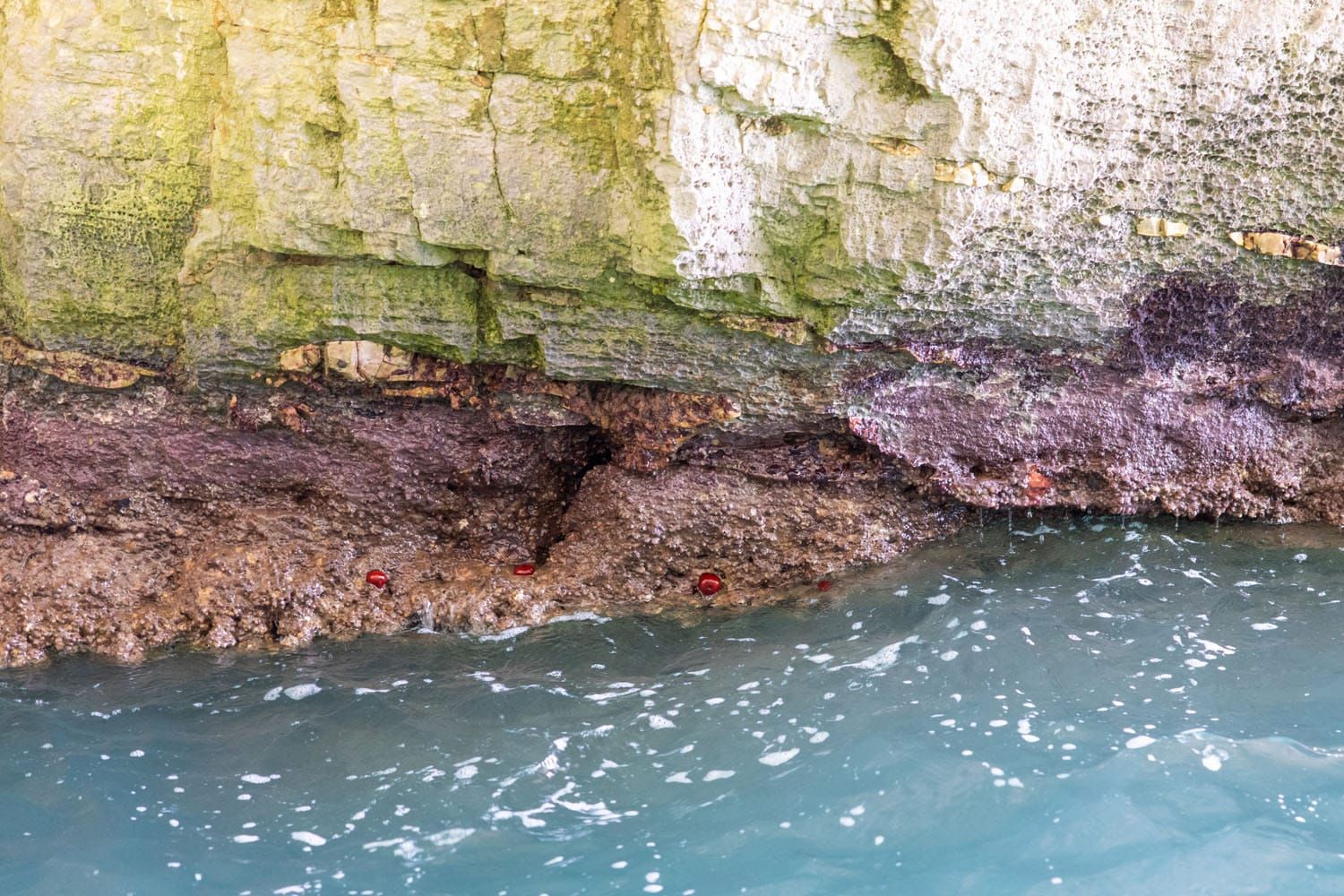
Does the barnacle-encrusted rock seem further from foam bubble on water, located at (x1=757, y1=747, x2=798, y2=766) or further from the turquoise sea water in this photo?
foam bubble on water, located at (x1=757, y1=747, x2=798, y2=766)

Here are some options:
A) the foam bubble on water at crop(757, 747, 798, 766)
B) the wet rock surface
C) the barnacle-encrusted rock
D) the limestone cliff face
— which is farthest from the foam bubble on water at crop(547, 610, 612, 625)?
the barnacle-encrusted rock

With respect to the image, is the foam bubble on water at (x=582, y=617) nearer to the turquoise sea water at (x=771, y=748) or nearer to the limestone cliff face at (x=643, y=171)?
the turquoise sea water at (x=771, y=748)

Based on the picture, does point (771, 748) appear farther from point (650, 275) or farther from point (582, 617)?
point (650, 275)

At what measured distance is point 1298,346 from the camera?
175 inches

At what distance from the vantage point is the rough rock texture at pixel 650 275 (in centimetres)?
365

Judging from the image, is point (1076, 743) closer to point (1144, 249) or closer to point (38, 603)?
point (1144, 249)

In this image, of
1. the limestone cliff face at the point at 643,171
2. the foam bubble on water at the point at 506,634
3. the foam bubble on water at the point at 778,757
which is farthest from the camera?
the foam bubble on water at the point at 506,634

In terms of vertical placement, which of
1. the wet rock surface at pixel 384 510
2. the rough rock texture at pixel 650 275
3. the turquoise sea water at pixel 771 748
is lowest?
the turquoise sea water at pixel 771 748

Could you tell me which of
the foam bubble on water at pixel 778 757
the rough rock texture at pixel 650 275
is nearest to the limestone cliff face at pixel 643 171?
the rough rock texture at pixel 650 275

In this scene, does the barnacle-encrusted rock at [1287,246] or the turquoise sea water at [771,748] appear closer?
the turquoise sea water at [771,748]

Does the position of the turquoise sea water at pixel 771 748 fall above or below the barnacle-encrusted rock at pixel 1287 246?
below

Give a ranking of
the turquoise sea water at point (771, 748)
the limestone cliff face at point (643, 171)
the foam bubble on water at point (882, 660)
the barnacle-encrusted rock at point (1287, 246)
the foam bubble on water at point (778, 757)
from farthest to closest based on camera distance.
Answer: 1. the barnacle-encrusted rock at point (1287, 246)
2. the foam bubble on water at point (882, 660)
3. the limestone cliff face at point (643, 171)
4. the foam bubble on water at point (778, 757)
5. the turquoise sea water at point (771, 748)

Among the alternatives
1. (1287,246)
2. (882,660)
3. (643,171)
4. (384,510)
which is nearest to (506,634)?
(384,510)

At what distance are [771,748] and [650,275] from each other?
60.5 inches
